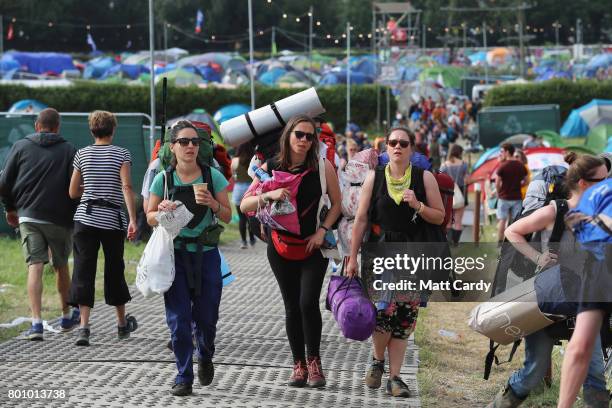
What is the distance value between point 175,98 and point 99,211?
46478mm

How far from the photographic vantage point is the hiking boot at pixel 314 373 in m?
7.00

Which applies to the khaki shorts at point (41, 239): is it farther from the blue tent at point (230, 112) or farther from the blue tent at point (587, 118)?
the blue tent at point (587, 118)

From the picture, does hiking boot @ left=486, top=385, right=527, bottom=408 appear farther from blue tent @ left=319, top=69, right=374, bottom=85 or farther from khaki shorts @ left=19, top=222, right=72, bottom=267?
blue tent @ left=319, top=69, right=374, bottom=85

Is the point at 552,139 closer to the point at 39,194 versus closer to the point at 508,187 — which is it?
the point at 508,187

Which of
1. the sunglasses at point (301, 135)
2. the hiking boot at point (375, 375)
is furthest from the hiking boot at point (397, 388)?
the sunglasses at point (301, 135)

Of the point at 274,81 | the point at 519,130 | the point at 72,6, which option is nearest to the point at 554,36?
the point at 72,6

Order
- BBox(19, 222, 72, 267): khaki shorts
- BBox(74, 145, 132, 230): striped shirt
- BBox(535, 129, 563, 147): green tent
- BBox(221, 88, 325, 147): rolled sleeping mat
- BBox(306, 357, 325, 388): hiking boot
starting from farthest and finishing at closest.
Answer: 1. BBox(535, 129, 563, 147): green tent
2. BBox(19, 222, 72, 267): khaki shorts
3. BBox(74, 145, 132, 230): striped shirt
4. BBox(221, 88, 325, 147): rolled sleeping mat
5. BBox(306, 357, 325, 388): hiking boot

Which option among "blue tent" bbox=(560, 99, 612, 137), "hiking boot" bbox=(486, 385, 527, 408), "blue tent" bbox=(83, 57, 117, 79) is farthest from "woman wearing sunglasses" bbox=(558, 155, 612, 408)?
"blue tent" bbox=(83, 57, 117, 79)

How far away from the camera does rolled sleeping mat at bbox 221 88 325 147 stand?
7500 mm

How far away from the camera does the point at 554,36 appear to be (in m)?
137

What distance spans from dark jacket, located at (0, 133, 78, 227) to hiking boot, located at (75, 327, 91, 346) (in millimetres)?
869

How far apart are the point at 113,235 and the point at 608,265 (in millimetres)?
4148

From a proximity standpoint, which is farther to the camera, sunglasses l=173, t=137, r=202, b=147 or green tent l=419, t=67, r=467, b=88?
green tent l=419, t=67, r=467, b=88

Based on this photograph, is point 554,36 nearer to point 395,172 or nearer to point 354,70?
point 354,70
